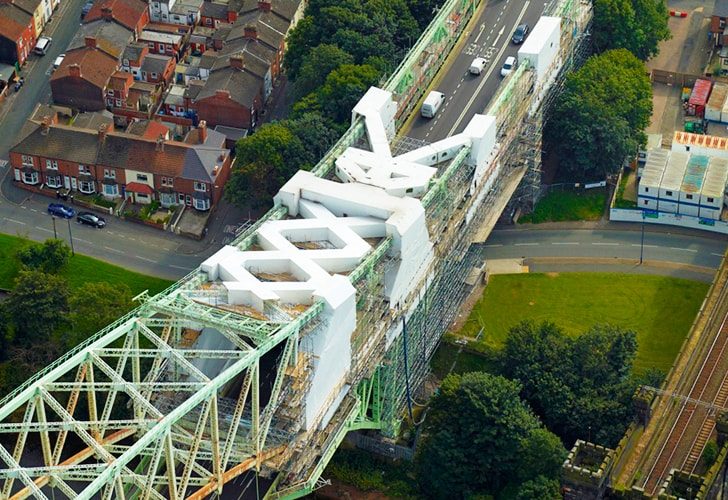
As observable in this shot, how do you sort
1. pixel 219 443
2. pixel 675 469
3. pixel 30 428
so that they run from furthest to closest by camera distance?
pixel 675 469
pixel 219 443
pixel 30 428

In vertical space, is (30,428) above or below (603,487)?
below

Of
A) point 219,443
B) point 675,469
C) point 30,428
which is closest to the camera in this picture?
point 30,428

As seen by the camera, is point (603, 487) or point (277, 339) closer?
point (277, 339)

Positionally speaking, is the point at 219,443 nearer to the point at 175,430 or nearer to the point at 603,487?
the point at 175,430

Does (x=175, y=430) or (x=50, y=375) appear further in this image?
(x=175, y=430)

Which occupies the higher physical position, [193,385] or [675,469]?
[675,469]

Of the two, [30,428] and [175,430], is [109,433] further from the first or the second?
[30,428]

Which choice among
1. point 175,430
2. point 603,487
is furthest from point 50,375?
point 603,487

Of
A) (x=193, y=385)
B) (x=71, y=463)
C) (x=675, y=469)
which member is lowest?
(x=71, y=463)

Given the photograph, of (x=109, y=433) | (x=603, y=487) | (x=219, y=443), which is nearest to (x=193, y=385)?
(x=219, y=443)
